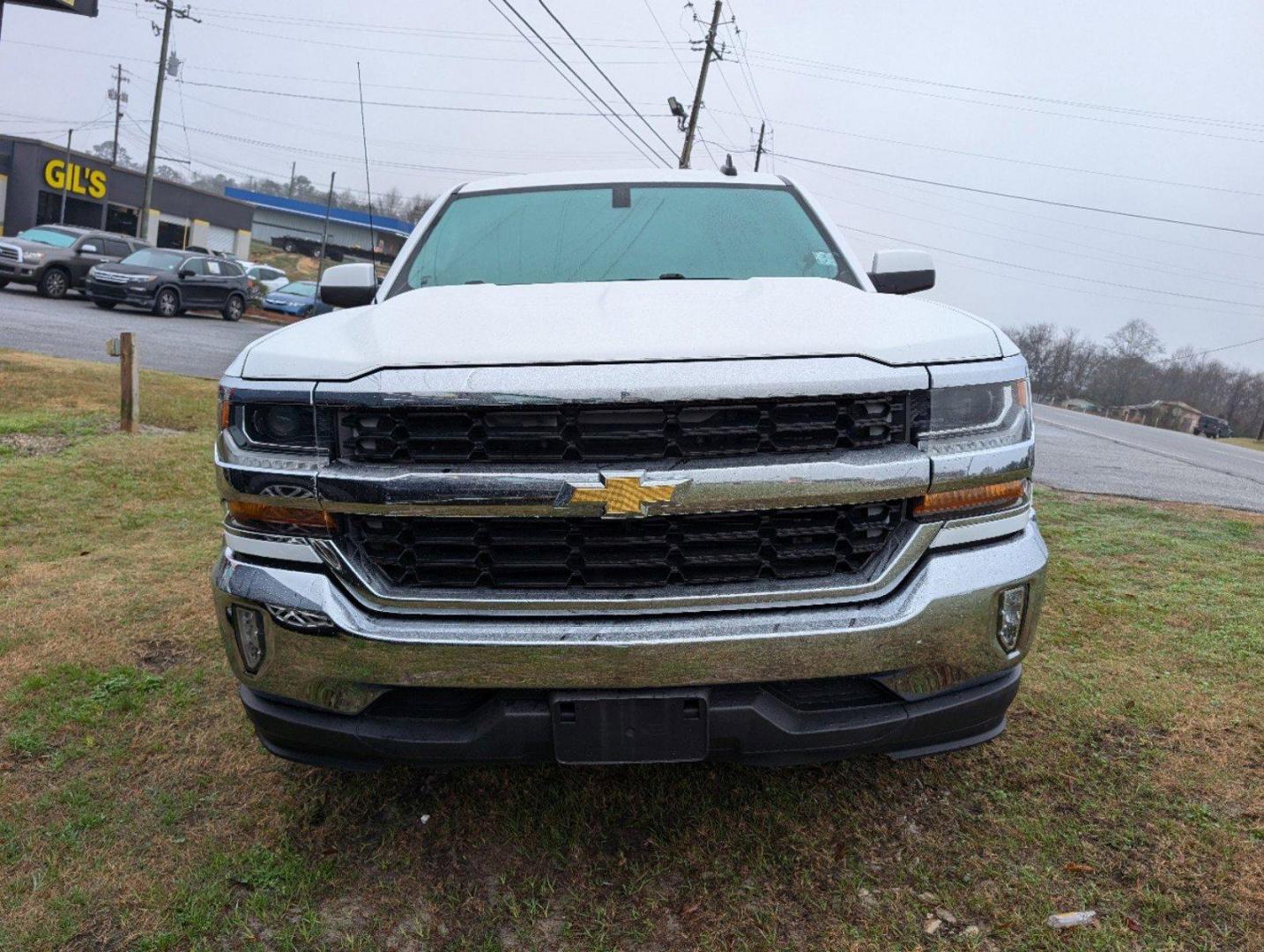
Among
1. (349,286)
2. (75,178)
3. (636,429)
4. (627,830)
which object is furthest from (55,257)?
(636,429)

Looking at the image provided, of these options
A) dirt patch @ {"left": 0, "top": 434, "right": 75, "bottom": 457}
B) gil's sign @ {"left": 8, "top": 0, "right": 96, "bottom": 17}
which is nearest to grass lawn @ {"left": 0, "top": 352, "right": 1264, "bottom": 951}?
dirt patch @ {"left": 0, "top": 434, "right": 75, "bottom": 457}

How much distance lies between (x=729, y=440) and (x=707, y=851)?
1124 millimetres

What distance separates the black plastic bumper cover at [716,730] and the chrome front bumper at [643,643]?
0.15ft

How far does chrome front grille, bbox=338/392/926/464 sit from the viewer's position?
205cm

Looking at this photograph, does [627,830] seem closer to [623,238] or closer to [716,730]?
[716,730]

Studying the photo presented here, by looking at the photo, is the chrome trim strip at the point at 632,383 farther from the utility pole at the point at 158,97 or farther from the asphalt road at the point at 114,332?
the utility pole at the point at 158,97

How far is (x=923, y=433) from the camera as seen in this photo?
212 centimetres

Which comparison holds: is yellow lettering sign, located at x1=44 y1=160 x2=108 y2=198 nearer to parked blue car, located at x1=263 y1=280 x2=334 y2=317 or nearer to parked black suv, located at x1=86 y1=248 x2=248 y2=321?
parked blue car, located at x1=263 y1=280 x2=334 y2=317

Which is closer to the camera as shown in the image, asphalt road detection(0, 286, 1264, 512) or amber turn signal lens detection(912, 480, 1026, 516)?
amber turn signal lens detection(912, 480, 1026, 516)

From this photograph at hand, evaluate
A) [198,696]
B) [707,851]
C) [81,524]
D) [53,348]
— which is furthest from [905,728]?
[53,348]

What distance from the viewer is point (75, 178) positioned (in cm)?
3862

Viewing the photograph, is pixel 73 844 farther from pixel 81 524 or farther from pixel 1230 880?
pixel 81 524

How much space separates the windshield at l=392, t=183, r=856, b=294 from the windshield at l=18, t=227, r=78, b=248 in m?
22.0

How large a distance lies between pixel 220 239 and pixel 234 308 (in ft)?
106
